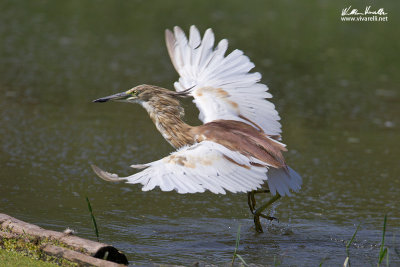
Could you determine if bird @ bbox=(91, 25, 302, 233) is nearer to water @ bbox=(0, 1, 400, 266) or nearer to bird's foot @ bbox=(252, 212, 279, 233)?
bird's foot @ bbox=(252, 212, 279, 233)

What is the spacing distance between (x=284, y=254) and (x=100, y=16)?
34.9 feet

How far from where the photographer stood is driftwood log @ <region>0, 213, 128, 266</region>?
4.02m

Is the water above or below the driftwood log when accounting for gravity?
above

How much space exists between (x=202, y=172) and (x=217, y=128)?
32.6 inches

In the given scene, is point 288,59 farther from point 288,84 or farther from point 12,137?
point 12,137

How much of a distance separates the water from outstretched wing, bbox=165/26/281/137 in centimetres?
89

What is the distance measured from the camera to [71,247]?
4.14 m

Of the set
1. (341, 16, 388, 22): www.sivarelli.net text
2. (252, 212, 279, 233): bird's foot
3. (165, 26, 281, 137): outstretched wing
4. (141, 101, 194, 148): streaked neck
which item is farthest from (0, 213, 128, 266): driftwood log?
(341, 16, 388, 22): www.sivarelli.net text

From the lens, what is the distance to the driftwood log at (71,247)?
4020mm

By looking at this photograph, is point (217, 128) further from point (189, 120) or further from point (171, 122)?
point (189, 120)

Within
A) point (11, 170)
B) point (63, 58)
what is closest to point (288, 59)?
point (63, 58)

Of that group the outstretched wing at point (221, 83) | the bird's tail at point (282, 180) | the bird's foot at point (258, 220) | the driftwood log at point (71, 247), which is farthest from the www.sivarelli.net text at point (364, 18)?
the driftwood log at point (71, 247)

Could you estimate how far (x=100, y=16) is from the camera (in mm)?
14750

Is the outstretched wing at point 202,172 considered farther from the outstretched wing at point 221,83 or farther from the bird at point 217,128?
the outstretched wing at point 221,83
